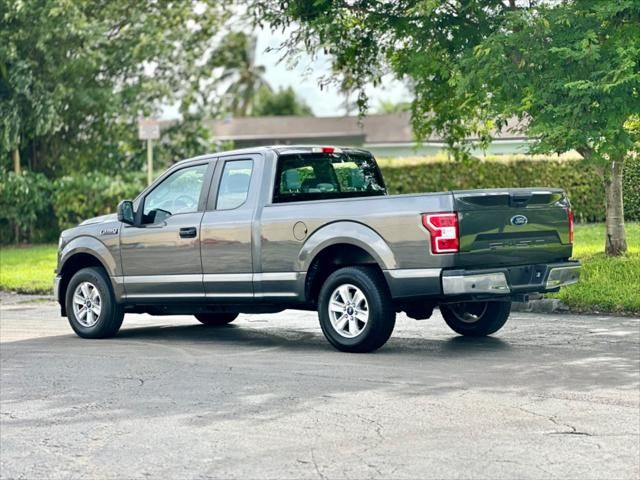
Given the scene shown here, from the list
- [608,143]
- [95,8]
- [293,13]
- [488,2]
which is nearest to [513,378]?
[608,143]

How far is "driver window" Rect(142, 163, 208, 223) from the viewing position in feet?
42.2

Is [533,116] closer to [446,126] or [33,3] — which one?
[446,126]

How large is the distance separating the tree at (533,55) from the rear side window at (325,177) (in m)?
2.27

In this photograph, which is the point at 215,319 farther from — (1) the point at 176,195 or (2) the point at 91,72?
(2) the point at 91,72

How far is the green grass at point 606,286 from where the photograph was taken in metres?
14.8

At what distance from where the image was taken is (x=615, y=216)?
18844 millimetres

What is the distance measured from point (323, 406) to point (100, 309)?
502cm

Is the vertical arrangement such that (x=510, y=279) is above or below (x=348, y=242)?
below

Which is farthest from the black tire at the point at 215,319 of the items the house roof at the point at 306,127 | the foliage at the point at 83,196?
the house roof at the point at 306,127

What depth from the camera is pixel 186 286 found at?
12797 mm

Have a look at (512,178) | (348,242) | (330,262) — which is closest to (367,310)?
(348,242)

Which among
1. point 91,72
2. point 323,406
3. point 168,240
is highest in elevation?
point 91,72

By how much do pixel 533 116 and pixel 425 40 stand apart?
2.27 meters

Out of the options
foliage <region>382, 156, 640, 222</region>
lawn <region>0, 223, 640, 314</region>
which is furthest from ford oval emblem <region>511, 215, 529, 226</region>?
foliage <region>382, 156, 640, 222</region>
